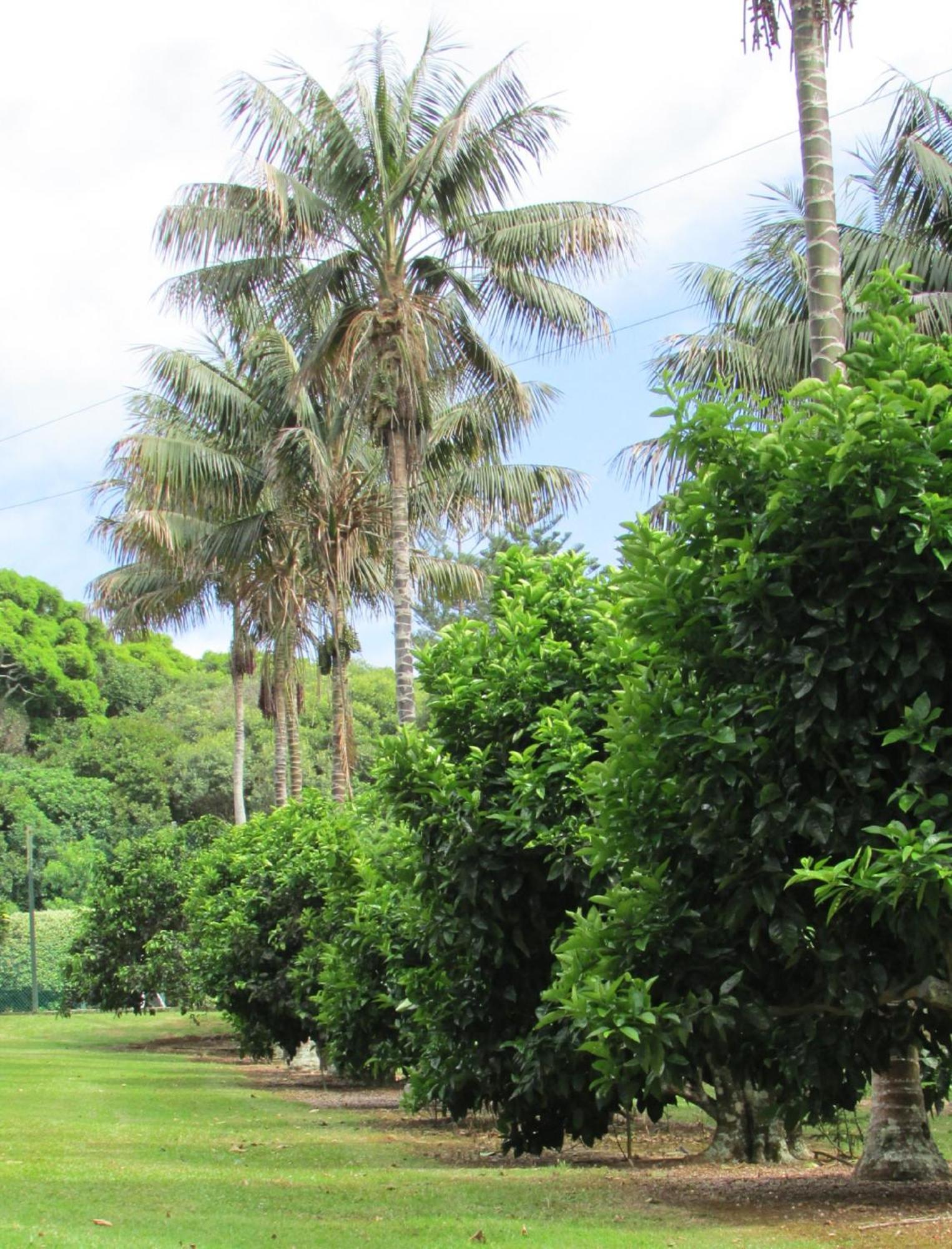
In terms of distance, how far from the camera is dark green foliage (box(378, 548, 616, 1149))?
387 inches

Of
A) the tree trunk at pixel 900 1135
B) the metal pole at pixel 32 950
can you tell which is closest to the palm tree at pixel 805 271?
the tree trunk at pixel 900 1135

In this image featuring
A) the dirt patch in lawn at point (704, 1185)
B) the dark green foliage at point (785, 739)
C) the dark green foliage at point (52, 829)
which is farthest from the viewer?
the dark green foliage at point (52, 829)

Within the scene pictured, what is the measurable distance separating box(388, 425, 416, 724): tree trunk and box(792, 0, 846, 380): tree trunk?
877 centimetres

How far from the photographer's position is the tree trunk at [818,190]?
945cm

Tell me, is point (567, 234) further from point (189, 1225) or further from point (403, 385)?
point (189, 1225)

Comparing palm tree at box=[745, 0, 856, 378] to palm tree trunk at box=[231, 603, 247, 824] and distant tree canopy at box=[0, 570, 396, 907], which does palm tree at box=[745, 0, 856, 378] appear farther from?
distant tree canopy at box=[0, 570, 396, 907]

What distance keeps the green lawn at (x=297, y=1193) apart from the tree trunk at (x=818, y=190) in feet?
17.2

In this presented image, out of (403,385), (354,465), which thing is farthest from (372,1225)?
(354,465)

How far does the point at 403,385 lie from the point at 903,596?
40.5 ft

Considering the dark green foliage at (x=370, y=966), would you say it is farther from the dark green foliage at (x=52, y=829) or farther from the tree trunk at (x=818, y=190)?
the dark green foliage at (x=52, y=829)

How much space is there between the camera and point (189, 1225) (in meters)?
7.78

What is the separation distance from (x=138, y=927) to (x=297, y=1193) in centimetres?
2480

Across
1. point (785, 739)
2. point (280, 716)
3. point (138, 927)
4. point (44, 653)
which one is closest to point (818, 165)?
point (785, 739)

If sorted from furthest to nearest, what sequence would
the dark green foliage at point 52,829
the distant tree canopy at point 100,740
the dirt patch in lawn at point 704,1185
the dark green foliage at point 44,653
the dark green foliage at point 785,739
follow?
the dark green foliage at point 44,653 → the distant tree canopy at point 100,740 → the dark green foliage at point 52,829 → the dirt patch in lawn at point 704,1185 → the dark green foliage at point 785,739
